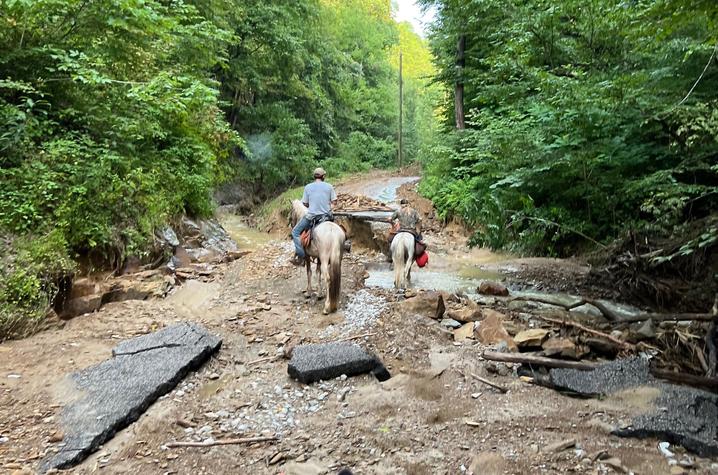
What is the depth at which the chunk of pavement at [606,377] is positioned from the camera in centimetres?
405

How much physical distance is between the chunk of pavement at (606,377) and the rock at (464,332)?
1542 millimetres

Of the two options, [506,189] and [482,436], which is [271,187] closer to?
[506,189]

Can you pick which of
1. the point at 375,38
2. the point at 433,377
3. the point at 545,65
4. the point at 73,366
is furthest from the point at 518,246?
the point at 375,38

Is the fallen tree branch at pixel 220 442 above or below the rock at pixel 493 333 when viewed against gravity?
below

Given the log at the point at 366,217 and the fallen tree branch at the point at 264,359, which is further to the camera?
the log at the point at 366,217

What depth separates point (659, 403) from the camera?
3635 mm

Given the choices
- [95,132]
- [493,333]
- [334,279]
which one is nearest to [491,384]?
[493,333]

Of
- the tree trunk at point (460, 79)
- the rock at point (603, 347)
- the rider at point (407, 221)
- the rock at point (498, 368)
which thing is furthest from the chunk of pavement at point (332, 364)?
the tree trunk at point (460, 79)

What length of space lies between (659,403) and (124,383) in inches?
192

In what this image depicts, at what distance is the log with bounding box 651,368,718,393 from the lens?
3.69 m

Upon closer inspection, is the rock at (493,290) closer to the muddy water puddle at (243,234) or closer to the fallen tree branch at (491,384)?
the fallen tree branch at (491,384)

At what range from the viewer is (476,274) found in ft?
36.6

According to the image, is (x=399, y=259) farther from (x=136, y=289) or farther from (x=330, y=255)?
(x=136, y=289)

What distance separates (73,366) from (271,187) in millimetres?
21967
